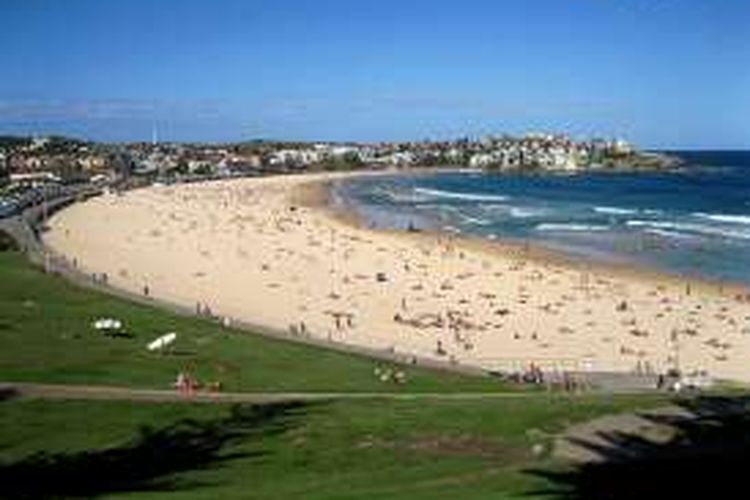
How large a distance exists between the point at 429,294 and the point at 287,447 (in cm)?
3712

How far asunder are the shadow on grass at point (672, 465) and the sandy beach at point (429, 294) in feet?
58.5

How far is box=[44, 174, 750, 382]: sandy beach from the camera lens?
45594 mm

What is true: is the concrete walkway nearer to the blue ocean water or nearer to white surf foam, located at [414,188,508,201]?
the blue ocean water

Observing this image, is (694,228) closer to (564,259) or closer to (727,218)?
(727,218)

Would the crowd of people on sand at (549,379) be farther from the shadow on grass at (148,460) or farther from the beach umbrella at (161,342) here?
the shadow on grass at (148,460)

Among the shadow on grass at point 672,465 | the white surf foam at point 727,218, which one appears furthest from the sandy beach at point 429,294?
the white surf foam at point 727,218

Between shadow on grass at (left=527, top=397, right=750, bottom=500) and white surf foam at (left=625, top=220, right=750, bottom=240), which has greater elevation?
shadow on grass at (left=527, top=397, right=750, bottom=500)

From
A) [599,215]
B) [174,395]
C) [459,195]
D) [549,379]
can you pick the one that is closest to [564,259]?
[549,379]

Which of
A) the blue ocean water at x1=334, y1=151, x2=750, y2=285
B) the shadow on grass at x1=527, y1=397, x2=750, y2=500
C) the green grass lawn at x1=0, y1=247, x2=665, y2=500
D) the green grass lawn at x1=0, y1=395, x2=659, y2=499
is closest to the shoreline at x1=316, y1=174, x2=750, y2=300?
the blue ocean water at x1=334, y1=151, x2=750, y2=285

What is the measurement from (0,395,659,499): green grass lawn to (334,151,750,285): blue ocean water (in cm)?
4369

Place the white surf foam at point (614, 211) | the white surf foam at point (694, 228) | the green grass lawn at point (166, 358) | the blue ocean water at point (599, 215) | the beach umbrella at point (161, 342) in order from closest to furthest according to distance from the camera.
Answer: the green grass lawn at point (166, 358), the beach umbrella at point (161, 342), the blue ocean water at point (599, 215), the white surf foam at point (694, 228), the white surf foam at point (614, 211)

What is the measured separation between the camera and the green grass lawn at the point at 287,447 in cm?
1967

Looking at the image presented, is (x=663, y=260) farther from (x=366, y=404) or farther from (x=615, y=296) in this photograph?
(x=366, y=404)

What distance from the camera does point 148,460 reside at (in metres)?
22.9
